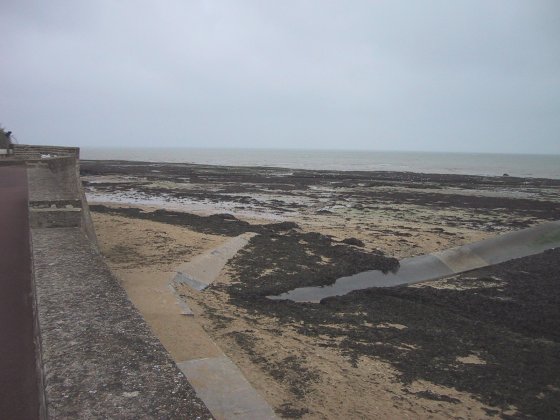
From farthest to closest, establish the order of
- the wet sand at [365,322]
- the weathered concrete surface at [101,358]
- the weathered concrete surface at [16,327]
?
the wet sand at [365,322], the weathered concrete surface at [16,327], the weathered concrete surface at [101,358]

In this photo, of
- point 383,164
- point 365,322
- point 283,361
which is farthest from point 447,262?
point 383,164

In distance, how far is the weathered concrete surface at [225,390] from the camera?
3.41m

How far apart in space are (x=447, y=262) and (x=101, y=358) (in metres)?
8.81

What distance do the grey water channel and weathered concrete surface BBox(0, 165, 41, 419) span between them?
375cm

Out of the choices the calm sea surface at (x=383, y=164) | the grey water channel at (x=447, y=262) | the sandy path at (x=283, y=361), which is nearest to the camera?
the sandy path at (x=283, y=361)

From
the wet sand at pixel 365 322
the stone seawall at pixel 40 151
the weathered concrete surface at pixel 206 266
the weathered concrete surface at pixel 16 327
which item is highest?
the stone seawall at pixel 40 151

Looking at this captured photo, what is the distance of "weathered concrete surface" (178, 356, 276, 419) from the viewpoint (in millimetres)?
3408

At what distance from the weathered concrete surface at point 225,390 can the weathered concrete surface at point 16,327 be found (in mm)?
1352

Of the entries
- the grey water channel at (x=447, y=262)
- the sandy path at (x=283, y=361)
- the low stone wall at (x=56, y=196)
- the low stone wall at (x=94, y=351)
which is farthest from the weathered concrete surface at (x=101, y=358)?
the grey water channel at (x=447, y=262)

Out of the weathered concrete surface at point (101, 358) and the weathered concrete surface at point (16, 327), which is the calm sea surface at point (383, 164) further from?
the weathered concrete surface at point (101, 358)

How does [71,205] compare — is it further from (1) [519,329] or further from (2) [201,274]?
(1) [519,329]

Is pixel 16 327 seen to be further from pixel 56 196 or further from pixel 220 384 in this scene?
pixel 56 196

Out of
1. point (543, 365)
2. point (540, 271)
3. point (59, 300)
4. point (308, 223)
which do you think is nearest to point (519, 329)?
point (543, 365)

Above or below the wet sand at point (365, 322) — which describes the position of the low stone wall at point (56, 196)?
above
